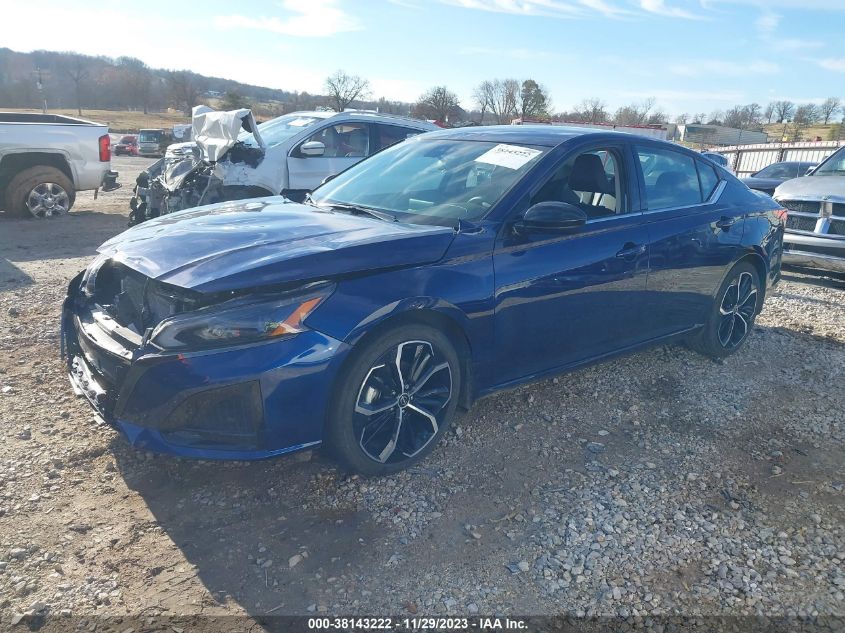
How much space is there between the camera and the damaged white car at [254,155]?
8039 mm

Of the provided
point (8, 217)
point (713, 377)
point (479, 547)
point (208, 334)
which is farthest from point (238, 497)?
point (8, 217)

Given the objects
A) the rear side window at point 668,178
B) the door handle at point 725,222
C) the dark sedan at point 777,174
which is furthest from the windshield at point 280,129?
the dark sedan at point 777,174

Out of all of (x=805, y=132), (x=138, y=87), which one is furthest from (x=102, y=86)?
(x=805, y=132)

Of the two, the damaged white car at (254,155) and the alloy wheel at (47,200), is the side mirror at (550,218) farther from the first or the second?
the alloy wheel at (47,200)

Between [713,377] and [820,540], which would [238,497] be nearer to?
[820,540]

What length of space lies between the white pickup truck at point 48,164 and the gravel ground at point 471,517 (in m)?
7.10

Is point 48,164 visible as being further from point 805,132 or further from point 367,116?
point 805,132

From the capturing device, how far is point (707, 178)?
4918 mm

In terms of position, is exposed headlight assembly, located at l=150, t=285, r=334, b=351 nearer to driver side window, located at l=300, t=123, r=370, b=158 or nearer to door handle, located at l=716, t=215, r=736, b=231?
door handle, located at l=716, t=215, r=736, b=231

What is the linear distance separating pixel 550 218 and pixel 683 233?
1539mm

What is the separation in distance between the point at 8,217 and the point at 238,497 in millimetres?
9759

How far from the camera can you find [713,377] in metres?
4.87

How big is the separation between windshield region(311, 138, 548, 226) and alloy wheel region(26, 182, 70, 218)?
317 inches

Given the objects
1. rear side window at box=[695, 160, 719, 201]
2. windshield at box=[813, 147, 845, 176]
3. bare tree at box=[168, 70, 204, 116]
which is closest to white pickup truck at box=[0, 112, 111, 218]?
rear side window at box=[695, 160, 719, 201]
